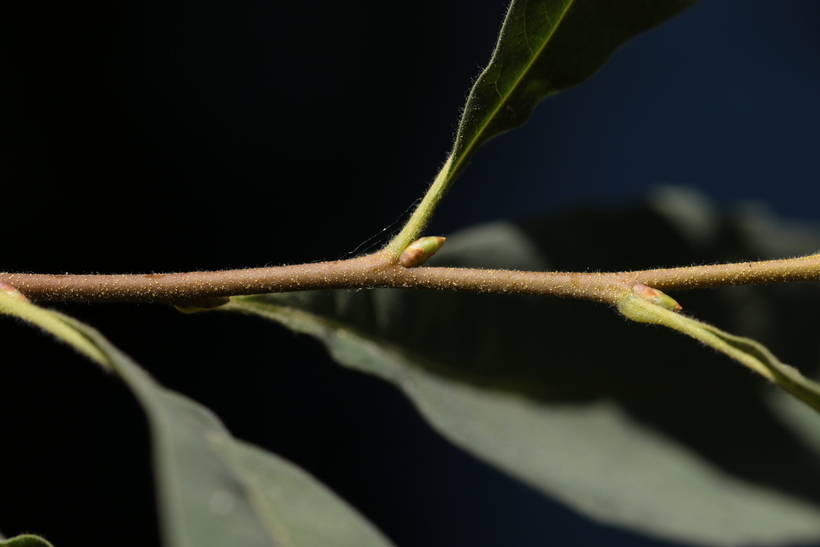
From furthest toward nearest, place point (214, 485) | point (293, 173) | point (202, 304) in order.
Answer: point (293, 173), point (202, 304), point (214, 485)

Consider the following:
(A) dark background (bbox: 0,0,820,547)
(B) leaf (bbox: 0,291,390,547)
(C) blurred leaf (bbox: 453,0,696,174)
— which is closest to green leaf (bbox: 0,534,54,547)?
(B) leaf (bbox: 0,291,390,547)

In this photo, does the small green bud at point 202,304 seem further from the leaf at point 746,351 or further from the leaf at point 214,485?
the leaf at point 746,351

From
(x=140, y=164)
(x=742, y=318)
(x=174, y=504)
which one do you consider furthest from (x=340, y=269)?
(x=140, y=164)

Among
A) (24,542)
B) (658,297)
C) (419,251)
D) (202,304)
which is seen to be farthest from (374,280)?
(24,542)

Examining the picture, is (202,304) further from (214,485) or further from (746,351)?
(746,351)

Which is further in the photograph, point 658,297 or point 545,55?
point 545,55

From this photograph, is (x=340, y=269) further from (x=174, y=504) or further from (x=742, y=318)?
(x=742, y=318)

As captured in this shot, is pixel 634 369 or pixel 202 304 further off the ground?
pixel 202 304
